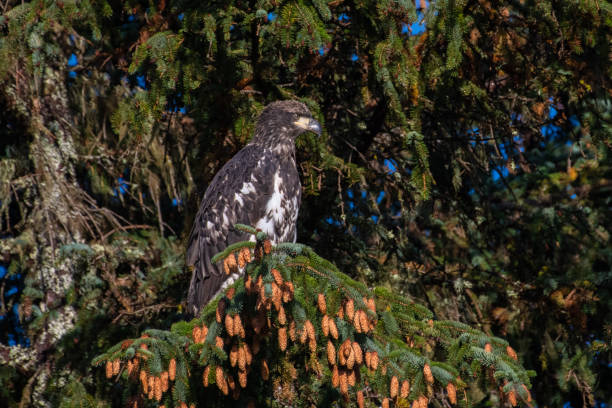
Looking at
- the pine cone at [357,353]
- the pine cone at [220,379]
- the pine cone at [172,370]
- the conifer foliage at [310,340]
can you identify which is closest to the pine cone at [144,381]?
the conifer foliage at [310,340]

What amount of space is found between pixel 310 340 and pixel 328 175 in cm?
257

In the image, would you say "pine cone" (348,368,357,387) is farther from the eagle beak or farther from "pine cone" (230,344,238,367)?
the eagle beak

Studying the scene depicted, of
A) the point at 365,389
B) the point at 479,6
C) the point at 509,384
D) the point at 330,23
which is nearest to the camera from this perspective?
the point at 509,384

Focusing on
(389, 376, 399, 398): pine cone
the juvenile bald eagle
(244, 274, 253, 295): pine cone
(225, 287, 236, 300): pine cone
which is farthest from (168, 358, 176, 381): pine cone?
the juvenile bald eagle

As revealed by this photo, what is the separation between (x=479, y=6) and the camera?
5.53 m

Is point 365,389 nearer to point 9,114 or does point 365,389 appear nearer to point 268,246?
point 268,246

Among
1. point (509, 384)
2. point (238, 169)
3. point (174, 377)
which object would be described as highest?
point (238, 169)

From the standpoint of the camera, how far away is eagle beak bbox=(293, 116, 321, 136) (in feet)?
18.9

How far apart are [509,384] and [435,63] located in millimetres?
2606

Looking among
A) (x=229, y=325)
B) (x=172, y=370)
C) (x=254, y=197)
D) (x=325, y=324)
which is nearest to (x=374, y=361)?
(x=325, y=324)

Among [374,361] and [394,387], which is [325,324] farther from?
[394,387]

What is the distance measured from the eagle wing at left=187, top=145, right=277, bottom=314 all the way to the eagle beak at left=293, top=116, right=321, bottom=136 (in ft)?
1.31

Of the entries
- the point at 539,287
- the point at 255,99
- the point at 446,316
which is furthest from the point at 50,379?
the point at 539,287

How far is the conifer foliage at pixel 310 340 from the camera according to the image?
3539 mm
